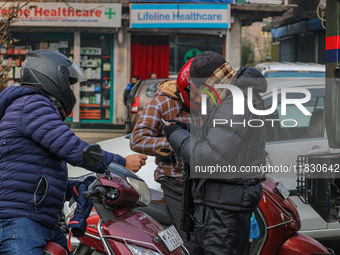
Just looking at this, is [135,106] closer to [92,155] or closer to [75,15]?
[75,15]

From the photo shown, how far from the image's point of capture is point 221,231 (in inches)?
129

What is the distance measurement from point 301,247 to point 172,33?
49.4ft

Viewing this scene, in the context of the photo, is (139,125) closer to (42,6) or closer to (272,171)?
(272,171)

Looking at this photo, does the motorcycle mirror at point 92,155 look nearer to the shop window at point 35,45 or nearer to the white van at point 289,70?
the white van at point 289,70

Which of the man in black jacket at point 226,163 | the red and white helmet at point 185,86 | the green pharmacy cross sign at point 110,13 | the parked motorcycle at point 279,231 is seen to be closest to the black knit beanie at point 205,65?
the man in black jacket at point 226,163

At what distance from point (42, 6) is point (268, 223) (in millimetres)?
15088

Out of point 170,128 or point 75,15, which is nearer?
point 170,128

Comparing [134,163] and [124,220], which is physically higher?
[134,163]

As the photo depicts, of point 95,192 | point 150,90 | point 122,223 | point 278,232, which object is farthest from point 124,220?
point 150,90

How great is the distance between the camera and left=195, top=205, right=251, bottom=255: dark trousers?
328cm

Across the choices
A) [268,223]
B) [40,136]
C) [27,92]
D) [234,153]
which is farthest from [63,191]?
[268,223]

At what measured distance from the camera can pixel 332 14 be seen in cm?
473

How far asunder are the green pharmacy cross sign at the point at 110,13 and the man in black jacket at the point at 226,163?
15058 mm

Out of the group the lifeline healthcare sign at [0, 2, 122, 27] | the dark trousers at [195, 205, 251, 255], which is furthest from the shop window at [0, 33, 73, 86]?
the dark trousers at [195, 205, 251, 255]
